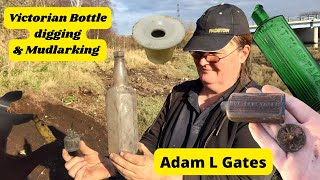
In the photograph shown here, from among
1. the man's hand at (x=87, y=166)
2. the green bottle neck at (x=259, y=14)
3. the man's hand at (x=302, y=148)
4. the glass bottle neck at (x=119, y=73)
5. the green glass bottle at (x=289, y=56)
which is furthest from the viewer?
the man's hand at (x=87, y=166)

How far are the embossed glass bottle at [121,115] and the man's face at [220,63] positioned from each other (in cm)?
60

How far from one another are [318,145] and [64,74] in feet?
26.6

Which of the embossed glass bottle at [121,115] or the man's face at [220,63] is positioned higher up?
the man's face at [220,63]

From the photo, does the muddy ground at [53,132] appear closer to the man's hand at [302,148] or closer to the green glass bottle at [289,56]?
the green glass bottle at [289,56]

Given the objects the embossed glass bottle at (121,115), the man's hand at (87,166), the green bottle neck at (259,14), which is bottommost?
the man's hand at (87,166)

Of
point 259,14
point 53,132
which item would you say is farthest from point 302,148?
point 53,132

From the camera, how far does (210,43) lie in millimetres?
1952

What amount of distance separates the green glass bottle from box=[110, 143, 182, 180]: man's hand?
0.64m

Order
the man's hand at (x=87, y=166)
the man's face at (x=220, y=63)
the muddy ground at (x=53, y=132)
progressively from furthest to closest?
the muddy ground at (x=53, y=132) → the man's face at (x=220, y=63) → the man's hand at (x=87, y=166)

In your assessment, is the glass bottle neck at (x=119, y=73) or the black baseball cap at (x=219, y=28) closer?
the glass bottle neck at (x=119, y=73)

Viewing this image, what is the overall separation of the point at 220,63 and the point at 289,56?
388 millimetres

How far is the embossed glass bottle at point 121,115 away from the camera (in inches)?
57.4

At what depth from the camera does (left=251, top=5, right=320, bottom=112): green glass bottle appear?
1567 mm

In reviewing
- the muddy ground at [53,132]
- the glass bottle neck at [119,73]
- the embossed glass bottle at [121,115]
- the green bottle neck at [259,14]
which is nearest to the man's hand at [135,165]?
the embossed glass bottle at [121,115]
